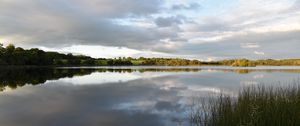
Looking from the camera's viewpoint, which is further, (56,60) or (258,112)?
(56,60)

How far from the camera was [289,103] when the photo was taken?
7.68m

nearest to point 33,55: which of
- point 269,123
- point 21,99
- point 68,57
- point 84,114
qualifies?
point 68,57

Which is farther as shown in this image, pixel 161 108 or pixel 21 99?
pixel 21 99

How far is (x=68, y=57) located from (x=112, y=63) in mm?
15748

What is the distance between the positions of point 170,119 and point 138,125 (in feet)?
3.90

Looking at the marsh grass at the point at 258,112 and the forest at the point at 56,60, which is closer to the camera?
the marsh grass at the point at 258,112

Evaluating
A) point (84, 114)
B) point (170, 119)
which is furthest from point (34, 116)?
point (170, 119)

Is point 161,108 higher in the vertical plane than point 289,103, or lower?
lower

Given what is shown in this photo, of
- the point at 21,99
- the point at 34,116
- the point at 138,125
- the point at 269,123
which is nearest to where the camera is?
the point at 269,123

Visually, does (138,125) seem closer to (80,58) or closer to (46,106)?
(46,106)

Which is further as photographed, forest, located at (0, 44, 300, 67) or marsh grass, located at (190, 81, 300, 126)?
forest, located at (0, 44, 300, 67)

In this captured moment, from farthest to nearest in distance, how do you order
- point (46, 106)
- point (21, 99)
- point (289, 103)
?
point (21, 99) → point (46, 106) → point (289, 103)

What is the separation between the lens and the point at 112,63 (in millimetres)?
115188

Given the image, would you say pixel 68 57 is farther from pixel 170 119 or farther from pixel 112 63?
pixel 170 119
